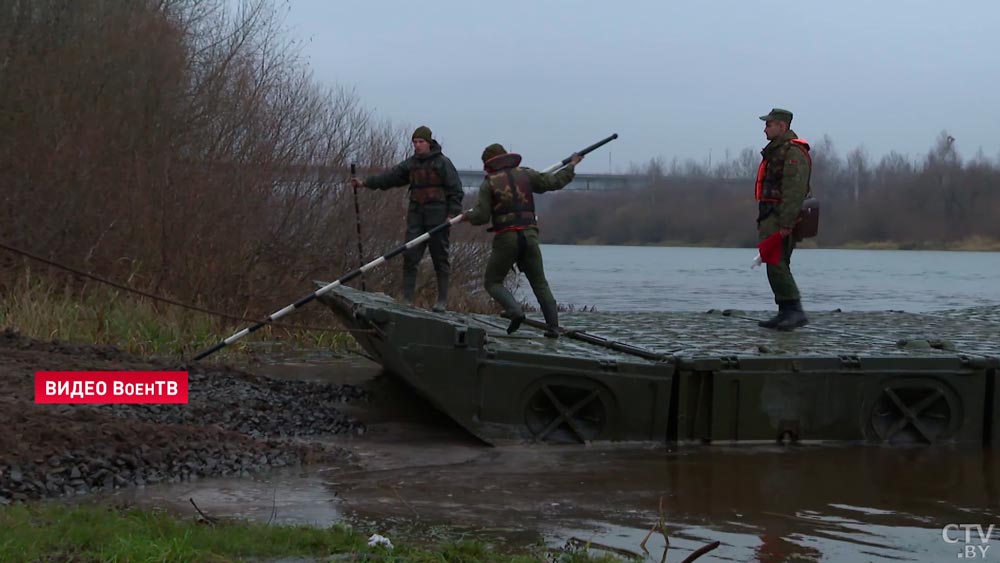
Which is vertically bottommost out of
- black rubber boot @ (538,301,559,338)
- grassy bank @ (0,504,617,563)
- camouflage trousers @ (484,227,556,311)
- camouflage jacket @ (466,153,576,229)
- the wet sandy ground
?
the wet sandy ground

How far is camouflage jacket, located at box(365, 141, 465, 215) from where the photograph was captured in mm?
12617

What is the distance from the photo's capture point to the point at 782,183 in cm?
1201

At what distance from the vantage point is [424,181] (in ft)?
41.4

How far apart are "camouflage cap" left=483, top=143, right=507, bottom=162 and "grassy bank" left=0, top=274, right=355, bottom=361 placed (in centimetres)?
470

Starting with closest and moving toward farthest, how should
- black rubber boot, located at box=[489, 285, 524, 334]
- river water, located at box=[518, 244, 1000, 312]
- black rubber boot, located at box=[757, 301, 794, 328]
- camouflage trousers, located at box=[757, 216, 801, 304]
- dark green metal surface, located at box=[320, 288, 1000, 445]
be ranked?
dark green metal surface, located at box=[320, 288, 1000, 445] < black rubber boot, located at box=[489, 285, 524, 334] < camouflage trousers, located at box=[757, 216, 801, 304] < black rubber boot, located at box=[757, 301, 794, 328] < river water, located at box=[518, 244, 1000, 312]

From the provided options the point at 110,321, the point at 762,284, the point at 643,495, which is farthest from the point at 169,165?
the point at 762,284

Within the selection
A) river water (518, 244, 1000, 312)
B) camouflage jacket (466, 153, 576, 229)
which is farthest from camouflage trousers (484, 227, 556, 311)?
river water (518, 244, 1000, 312)

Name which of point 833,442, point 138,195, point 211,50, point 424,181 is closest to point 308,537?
point 833,442

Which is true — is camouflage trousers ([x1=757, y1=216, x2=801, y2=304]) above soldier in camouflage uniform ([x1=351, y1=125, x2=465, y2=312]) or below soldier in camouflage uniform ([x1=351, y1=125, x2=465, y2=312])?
below

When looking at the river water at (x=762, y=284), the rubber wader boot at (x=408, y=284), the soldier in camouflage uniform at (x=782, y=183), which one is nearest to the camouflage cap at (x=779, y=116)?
the soldier in camouflage uniform at (x=782, y=183)

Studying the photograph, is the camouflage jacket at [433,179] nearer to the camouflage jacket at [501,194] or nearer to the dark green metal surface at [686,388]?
the camouflage jacket at [501,194]

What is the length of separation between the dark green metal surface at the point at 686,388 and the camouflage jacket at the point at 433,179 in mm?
2016

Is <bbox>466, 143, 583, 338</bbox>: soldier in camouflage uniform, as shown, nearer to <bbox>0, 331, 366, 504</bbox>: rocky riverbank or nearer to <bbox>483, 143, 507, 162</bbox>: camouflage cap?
<bbox>483, 143, 507, 162</bbox>: camouflage cap

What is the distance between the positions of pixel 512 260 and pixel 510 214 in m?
0.40
